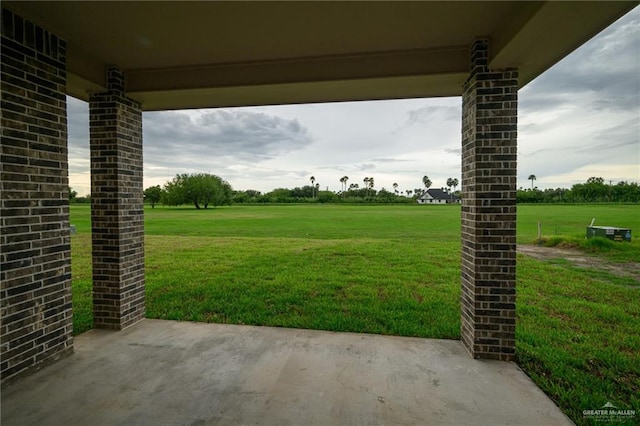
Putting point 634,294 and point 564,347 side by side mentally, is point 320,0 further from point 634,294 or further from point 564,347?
point 634,294

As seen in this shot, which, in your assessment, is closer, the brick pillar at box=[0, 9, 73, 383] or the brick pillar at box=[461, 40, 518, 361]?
the brick pillar at box=[0, 9, 73, 383]

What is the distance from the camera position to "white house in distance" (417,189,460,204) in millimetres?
79600

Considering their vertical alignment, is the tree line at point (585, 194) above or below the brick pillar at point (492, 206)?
above

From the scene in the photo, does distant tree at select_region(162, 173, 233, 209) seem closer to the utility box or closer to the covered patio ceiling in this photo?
the utility box

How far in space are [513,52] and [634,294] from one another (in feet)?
17.8

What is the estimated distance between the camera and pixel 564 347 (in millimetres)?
3312

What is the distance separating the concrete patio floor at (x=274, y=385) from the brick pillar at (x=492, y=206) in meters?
0.34

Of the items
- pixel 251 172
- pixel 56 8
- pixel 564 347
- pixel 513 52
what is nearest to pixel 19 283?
pixel 56 8

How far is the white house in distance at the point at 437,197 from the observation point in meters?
79.6

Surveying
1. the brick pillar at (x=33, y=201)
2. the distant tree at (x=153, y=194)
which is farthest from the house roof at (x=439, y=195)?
the brick pillar at (x=33, y=201)

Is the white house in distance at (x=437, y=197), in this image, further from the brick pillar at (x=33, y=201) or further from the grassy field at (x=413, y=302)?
the brick pillar at (x=33, y=201)

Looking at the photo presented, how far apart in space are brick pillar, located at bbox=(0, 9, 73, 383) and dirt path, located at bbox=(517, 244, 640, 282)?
9658 millimetres

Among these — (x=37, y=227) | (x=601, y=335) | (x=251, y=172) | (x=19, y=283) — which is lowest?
(x=601, y=335)

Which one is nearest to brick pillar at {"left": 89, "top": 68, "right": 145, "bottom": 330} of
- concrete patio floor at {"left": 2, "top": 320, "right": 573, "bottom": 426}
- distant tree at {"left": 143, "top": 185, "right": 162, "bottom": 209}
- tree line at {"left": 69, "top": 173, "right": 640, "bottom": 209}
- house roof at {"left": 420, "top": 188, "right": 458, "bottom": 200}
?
concrete patio floor at {"left": 2, "top": 320, "right": 573, "bottom": 426}
